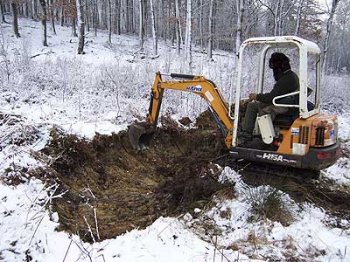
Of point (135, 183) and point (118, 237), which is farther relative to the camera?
point (135, 183)

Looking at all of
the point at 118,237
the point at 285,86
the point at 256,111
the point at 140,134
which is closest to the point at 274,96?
the point at 285,86

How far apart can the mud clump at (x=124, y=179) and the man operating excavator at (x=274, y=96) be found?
947 millimetres

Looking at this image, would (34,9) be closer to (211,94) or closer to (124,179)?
(124,179)

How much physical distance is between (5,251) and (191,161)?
3.97m

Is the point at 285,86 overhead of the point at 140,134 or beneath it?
overhead

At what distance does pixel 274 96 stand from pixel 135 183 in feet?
9.43

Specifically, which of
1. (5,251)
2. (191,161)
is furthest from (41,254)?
(191,161)

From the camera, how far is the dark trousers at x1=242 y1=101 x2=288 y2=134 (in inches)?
214

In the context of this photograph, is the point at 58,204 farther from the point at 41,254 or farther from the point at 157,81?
the point at 157,81

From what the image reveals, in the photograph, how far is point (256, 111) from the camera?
5.63 meters

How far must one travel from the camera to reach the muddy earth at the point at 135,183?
474 cm

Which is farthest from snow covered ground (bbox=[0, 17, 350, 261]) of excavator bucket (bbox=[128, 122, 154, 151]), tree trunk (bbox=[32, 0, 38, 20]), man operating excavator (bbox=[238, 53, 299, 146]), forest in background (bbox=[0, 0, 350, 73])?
tree trunk (bbox=[32, 0, 38, 20])

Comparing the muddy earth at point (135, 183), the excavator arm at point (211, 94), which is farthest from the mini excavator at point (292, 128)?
the muddy earth at point (135, 183)

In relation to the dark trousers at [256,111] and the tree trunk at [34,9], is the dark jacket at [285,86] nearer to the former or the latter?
the dark trousers at [256,111]
